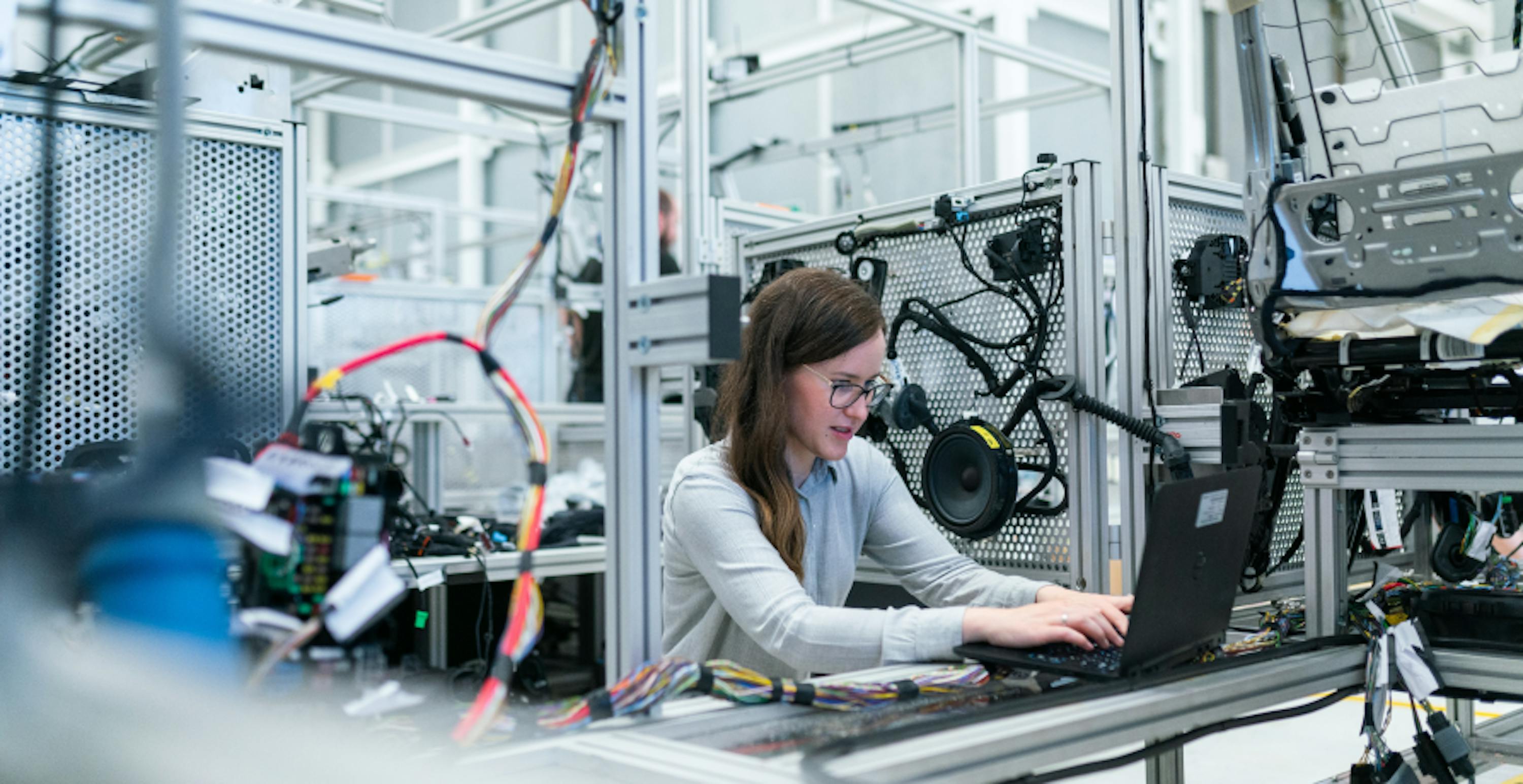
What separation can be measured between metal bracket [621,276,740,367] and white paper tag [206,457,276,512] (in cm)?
29

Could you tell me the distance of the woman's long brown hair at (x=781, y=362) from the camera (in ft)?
4.73

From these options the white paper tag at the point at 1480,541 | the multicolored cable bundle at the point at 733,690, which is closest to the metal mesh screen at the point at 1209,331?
the white paper tag at the point at 1480,541

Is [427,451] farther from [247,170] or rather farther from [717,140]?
[717,140]

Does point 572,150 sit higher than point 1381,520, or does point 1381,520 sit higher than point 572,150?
point 572,150

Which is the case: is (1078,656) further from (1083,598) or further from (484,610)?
(484,610)

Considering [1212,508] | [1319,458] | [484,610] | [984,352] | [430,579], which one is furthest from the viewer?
[484,610]

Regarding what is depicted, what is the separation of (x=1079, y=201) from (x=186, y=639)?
1.34 metres

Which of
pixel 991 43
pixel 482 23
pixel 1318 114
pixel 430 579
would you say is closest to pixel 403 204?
pixel 482 23

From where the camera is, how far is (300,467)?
2.56ft

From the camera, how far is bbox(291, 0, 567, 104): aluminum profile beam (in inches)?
143

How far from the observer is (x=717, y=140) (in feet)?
21.2

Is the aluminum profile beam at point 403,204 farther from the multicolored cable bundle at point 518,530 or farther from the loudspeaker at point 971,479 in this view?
the multicolored cable bundle at point 518,530

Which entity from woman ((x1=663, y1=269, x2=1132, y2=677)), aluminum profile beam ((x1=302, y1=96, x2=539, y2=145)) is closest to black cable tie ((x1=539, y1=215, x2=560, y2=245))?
woman ((x1=663, y1=269, x2=1132, y2=677))

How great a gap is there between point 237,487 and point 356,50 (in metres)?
0.32
